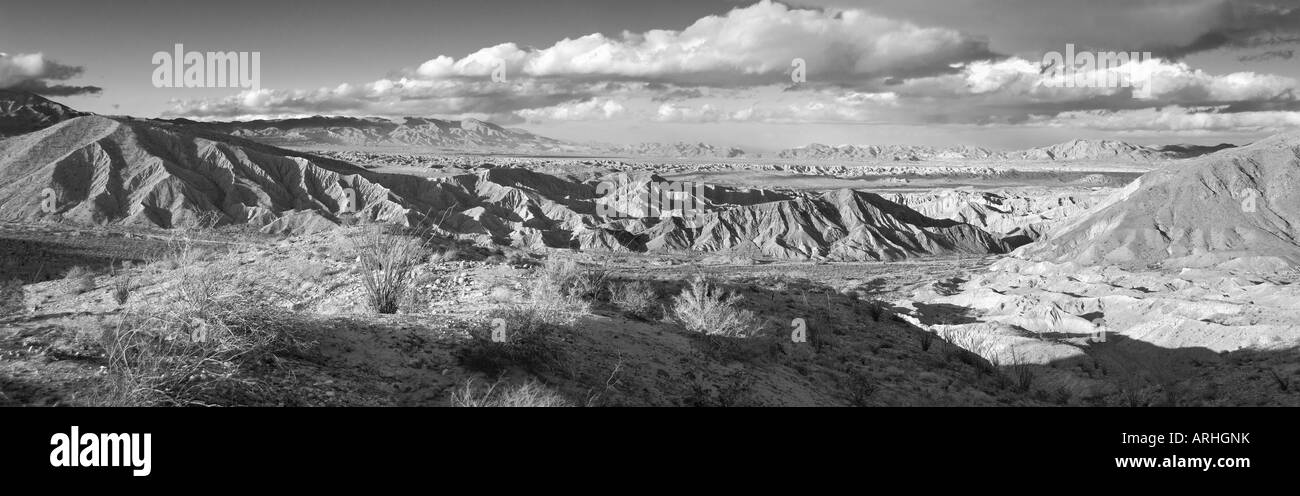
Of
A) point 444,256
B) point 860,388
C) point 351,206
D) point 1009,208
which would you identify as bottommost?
point 860,388

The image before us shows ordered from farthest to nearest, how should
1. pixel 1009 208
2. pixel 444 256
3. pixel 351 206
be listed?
pixel 1009 208 < pixel 351 206 < pixel 444 256

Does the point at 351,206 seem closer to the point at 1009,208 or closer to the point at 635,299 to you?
the point at 635,299

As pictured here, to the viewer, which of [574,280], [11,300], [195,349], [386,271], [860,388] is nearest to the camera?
[195,349]

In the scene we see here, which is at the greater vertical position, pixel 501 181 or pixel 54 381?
pixel 501 181

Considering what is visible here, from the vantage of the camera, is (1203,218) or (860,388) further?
(1203,218)

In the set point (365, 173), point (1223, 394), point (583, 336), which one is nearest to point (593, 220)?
point (365, 173)

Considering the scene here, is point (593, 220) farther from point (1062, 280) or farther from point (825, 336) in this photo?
point (825, 336)

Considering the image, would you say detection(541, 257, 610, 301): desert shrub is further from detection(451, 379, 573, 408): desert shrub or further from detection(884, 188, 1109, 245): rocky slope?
detection(884, 188, 1109, 245): rocky slope

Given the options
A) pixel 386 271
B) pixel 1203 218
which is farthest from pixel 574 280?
pixel 1203 218
